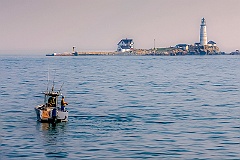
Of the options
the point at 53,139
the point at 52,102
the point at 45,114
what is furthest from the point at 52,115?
the point at 53,139

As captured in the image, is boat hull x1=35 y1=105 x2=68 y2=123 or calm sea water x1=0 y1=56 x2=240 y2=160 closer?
calm sea water x1=0 y1=56 x2=240 y2=160

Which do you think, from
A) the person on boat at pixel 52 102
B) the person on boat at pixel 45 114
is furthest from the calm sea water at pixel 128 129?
the person on boat at pixel 52 102

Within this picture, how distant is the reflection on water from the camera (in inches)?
1531

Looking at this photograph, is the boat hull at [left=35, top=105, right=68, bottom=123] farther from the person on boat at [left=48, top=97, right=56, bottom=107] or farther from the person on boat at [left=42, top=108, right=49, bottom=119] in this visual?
the person on boat at [left=48, top=97, right=56, bottom=107]

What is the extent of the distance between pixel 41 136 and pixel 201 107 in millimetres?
24868

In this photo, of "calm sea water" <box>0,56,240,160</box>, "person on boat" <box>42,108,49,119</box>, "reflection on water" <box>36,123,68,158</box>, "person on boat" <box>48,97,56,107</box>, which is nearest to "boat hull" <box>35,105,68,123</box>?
"person on boat" <box>42,108,49,119</box>

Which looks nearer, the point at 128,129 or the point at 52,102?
the point at 128,129

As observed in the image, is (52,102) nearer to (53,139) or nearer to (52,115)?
(52,115)

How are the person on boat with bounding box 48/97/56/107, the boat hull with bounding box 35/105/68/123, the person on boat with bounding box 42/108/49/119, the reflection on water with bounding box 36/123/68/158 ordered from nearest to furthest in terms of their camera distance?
1. the reflection on water with bounding box 36/123/68/158
2. the boat hull with bounding box 35/105/68/123
3. the person on boat with bounding box 42/108/49/119
4. the person on boat with bounding box 48/97/56/107

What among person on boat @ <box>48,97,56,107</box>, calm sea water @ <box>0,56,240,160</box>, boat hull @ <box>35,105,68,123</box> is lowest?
calm sea water @ <box>0,56,240,160</box>

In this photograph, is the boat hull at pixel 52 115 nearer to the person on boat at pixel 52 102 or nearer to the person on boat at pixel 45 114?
the person on boat at pixel 45 114

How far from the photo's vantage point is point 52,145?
135 feet

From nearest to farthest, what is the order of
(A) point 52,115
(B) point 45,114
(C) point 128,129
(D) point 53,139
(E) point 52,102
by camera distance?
(D) point 53,139 → (C) point 128,129 → (A) point 52,115 → (B) point 45,114 → (E) point 52,102

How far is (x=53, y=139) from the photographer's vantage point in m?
43.3
